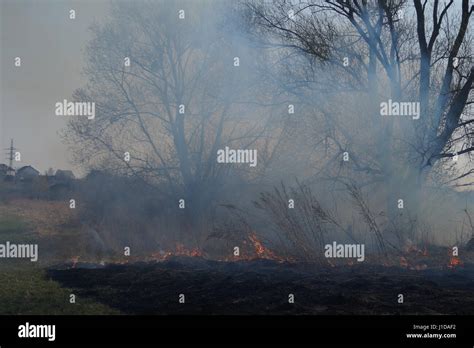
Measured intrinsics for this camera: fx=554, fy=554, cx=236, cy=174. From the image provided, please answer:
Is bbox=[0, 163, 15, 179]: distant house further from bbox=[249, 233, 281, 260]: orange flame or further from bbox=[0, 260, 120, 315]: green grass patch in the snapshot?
bbox=[249, 233, 281, 260]: orange flame

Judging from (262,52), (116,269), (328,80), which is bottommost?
(116,269)

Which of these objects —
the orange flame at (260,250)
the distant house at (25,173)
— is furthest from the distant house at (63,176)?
the orange flame at (260,250)

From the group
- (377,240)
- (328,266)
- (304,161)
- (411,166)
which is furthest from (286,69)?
(328,266)

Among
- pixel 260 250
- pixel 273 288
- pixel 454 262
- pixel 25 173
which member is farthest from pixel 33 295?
pixel 25 173

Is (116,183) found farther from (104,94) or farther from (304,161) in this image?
(304,161)

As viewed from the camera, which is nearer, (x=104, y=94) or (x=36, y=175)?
(x=104, y=94)

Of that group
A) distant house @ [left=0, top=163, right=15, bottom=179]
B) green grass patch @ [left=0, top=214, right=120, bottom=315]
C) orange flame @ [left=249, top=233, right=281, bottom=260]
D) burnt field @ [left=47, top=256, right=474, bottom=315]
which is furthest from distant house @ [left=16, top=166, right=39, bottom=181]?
orange flame @ [left=249, top=233, right=281, bottom=260]

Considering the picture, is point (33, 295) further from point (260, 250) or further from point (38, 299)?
point (260, 250)

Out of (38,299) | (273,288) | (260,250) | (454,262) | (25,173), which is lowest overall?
(38,299)

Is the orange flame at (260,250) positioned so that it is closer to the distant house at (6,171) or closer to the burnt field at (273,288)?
the burnt field at (273,288)

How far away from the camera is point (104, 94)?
64.9 ft

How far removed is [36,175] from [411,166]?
13740mm

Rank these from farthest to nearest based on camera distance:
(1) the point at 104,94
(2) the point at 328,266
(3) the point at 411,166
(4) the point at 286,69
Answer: (1) the point at 104,94 < (4) the point at 286,69 < (3) the point at 411,166 < (2) the point at 328,266

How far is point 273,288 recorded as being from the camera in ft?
28.5
